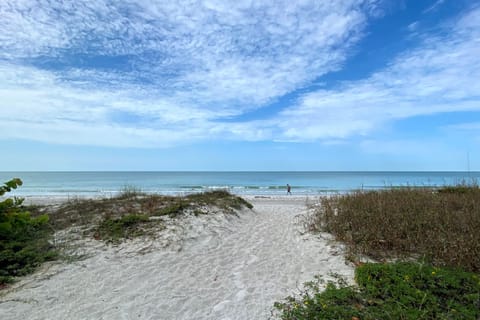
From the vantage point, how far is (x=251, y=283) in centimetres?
473

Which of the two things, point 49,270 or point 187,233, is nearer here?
point 49,270

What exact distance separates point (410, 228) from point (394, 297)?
321 centimetres

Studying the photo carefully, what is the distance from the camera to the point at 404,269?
4.24 meters

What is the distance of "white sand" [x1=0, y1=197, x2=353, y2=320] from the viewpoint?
3.81 m

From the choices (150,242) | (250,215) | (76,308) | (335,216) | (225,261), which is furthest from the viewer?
(250,215)

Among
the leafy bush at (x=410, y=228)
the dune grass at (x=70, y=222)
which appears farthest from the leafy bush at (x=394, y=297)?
the dune grass at (x=70, y=222)

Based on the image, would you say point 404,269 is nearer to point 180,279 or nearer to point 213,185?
point 180,279

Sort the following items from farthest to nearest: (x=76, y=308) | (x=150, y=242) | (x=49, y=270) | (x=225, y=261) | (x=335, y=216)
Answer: (x=335, y=216) → (x=150, y=242) → (x=225, y=261) → (x=49, y=270) → (x=76, y=308)

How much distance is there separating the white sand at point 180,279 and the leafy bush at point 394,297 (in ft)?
1.76

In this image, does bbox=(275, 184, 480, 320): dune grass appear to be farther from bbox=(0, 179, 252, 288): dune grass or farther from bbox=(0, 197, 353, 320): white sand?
bbox=(0, 179, 252, 288): dune grass

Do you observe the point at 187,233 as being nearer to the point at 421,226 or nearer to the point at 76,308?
the point at 76,308

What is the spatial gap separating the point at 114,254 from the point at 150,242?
0.93m

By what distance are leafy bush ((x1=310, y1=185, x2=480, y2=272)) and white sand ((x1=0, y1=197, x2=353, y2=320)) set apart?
0.74 m

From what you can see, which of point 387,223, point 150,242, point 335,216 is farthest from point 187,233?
point 387,223
